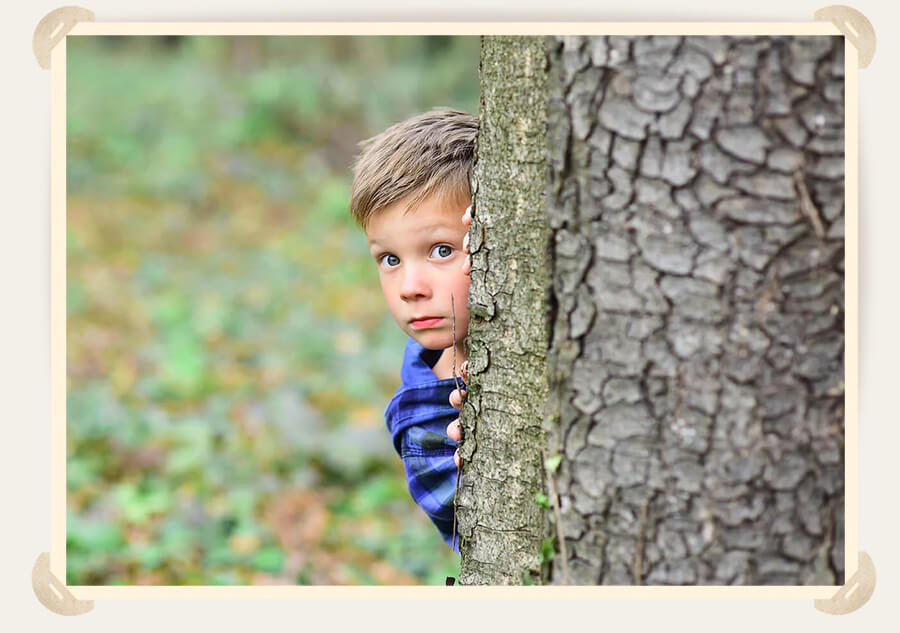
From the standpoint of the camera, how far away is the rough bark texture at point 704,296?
1.22m

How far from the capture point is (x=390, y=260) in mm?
1754

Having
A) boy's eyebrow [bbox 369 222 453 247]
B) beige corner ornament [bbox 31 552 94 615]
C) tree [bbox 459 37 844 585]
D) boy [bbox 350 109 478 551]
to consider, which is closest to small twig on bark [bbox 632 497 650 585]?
tree [bbox 459 37 844 585]

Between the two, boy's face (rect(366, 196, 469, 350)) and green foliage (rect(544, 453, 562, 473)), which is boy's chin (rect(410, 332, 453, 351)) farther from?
green foliage (rect(544, 453, 562, 473))

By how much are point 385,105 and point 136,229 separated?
2.38 m

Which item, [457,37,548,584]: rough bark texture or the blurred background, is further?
the blurred background

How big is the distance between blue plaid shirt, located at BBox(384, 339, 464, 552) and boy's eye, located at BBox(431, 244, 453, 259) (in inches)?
12.0

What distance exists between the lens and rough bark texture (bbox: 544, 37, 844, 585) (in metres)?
1.22

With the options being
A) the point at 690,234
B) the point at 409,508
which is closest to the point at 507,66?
the point at 690,234

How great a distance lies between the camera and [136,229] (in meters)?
5.82

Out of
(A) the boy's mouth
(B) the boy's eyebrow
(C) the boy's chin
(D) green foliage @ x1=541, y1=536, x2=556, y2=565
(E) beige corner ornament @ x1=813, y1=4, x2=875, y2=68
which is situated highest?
(E) beige corner ornament @ x1=813, y1=4, x2=875, y2=68
